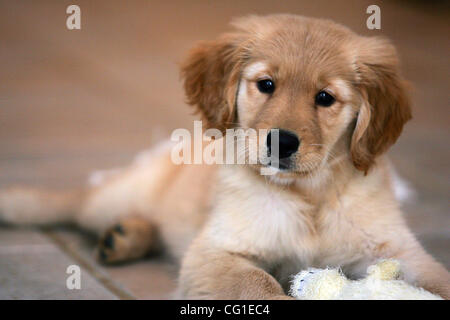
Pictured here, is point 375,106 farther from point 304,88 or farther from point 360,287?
point 360,287

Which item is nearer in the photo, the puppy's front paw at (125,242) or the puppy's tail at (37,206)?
the puppy's front paw at (125,242)

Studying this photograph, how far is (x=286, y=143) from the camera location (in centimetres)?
223

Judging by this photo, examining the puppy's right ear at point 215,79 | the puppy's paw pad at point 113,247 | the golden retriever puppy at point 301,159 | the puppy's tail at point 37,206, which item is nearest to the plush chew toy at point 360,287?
the golden retriever puppy at point 301,159

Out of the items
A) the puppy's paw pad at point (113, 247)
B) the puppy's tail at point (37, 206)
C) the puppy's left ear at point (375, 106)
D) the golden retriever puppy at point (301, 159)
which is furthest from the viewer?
the puppy's tail at point (37, 206)

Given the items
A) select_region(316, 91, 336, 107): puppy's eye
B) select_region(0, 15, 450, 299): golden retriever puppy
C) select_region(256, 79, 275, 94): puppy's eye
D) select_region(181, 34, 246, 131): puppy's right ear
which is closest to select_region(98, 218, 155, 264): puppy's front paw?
select_region(0, 15, 450, 299): golden retriever puppy

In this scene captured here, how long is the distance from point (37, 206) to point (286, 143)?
1865mm

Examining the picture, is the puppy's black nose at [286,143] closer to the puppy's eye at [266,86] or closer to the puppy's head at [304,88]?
the puppy's head at [304,88]

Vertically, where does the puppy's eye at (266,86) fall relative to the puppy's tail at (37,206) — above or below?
above

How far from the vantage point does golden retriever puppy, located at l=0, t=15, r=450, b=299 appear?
2.35 m

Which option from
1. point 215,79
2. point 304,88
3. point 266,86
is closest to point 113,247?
point 215,79

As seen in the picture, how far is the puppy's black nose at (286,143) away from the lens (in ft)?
7.32
